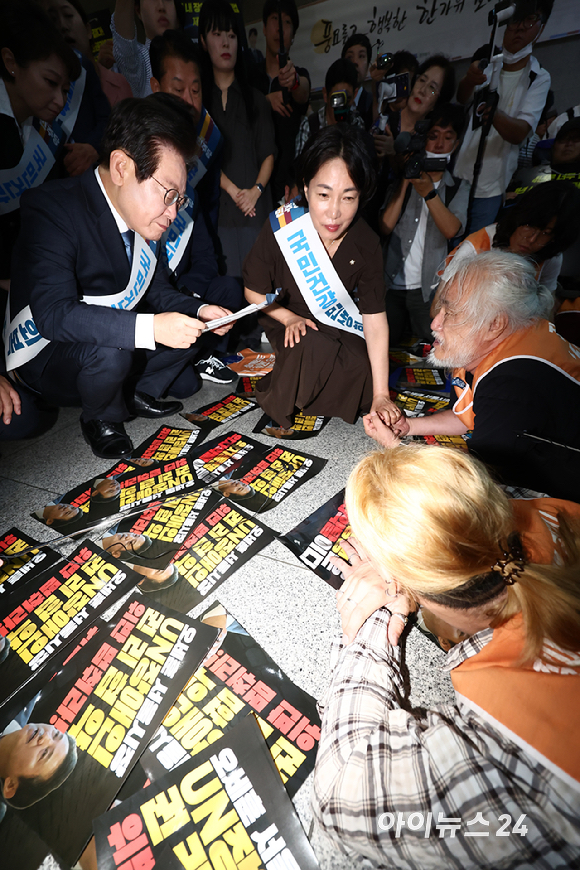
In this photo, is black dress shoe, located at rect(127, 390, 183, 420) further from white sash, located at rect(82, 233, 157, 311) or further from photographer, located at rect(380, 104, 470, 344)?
photographer, located at rect(380, 104, 470, 344)

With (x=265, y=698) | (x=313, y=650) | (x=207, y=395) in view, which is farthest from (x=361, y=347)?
(x=265, y=698)

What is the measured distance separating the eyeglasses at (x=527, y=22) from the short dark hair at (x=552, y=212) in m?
1.44

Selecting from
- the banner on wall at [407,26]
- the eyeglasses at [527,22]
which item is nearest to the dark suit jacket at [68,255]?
the eyeglasses at [527,22]

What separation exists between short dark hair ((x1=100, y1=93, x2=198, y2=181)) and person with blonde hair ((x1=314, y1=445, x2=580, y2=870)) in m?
1.26

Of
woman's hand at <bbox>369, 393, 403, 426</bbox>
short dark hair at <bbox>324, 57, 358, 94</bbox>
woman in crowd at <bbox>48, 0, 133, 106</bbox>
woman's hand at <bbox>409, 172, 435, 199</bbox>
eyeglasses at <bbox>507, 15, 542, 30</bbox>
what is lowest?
woman's hand at <bbox>369, 393, 403, 426</bbox>

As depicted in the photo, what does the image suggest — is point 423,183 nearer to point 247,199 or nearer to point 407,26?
point 247,199

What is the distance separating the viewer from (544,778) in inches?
19.6

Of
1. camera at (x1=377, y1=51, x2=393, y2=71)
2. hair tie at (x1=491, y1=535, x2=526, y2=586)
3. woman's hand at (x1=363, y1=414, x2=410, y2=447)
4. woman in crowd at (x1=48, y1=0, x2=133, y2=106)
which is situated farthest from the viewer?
camera at (x1=377, y1=51, x2=393, y2=71)

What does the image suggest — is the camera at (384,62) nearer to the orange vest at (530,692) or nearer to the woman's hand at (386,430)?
the woman's hand at (386,430)

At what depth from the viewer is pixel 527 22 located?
2377mm

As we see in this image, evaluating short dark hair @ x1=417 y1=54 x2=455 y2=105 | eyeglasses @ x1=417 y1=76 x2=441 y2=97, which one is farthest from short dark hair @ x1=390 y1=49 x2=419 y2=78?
eyeglasses @ x1=417 y1=76 x2=441 y2=97

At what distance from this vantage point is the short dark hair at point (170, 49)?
1945 millimetres

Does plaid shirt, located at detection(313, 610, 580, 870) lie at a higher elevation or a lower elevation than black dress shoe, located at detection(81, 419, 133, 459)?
higher

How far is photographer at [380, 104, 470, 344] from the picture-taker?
7.46 ft
